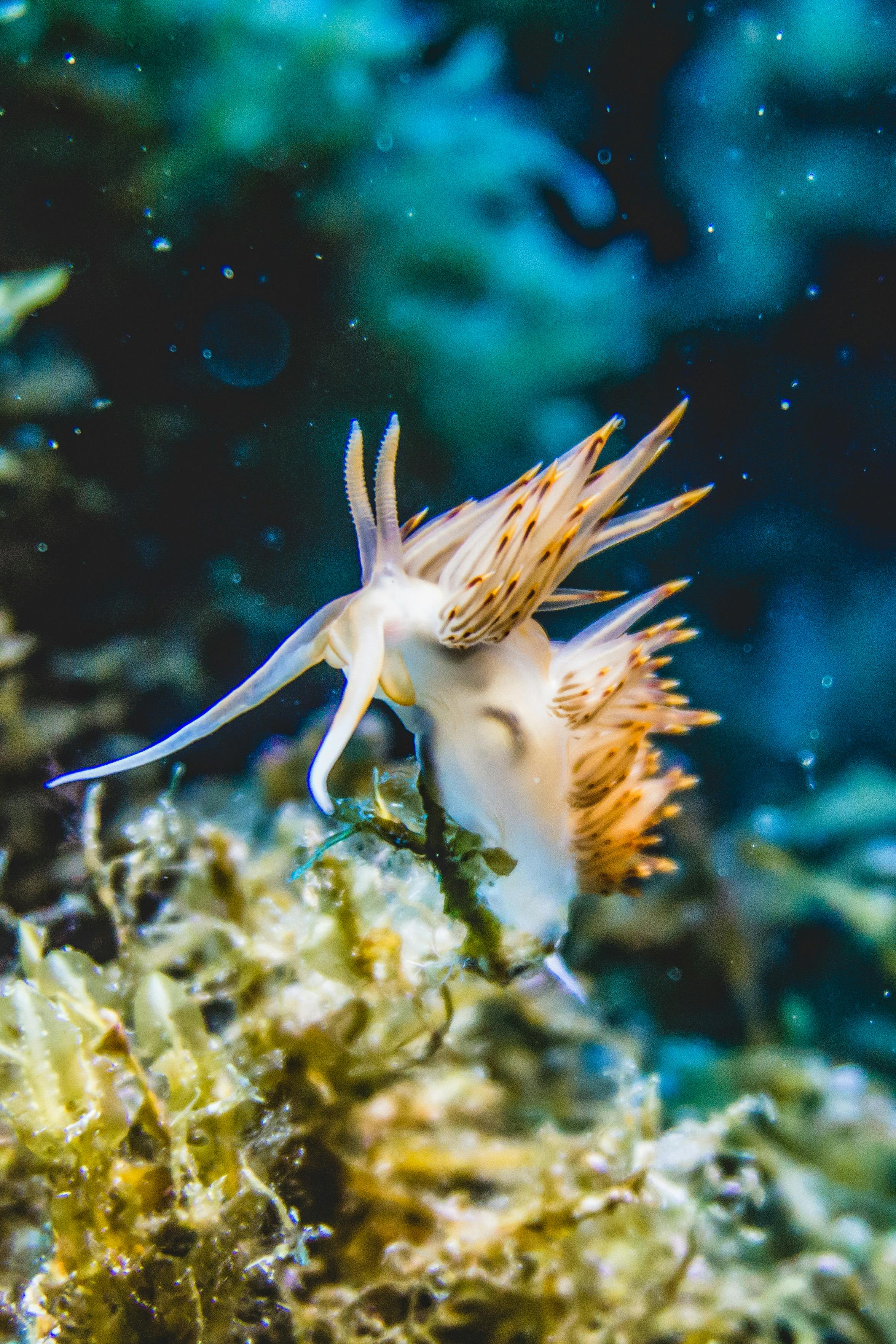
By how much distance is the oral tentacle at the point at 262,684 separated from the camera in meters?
1.21

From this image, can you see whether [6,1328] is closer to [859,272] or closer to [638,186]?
[638,186]

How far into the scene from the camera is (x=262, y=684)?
4.21ft

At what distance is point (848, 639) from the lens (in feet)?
→ 9.57

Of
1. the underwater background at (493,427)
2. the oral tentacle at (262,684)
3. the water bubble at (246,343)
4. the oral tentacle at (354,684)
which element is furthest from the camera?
the water bubble at (246,343)

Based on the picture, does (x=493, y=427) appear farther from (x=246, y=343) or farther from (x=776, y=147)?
(x=776, y=147)

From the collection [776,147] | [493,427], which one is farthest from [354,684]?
[776,147]

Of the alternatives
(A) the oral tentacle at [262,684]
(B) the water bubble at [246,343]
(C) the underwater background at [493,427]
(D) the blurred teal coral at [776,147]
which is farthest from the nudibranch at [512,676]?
(D) the blurred teal coral at [776,147]

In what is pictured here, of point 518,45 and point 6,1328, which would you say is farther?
point 518,45

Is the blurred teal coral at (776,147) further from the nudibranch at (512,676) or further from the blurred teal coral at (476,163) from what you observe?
the nudibranch at (512,676)

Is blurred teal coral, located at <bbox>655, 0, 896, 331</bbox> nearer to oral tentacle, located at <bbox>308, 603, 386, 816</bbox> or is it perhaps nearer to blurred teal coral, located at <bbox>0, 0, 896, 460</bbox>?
blurred teal coral, located at <bbox>0, 0, 896, 460</bbox>

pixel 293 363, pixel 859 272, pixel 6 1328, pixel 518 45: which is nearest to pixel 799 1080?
pixel 6 1328

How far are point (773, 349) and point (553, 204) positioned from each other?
911mm

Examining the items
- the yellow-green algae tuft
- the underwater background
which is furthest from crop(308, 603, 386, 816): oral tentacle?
the underwater background

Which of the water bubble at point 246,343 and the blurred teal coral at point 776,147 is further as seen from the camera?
the water bubble at point 246,343
